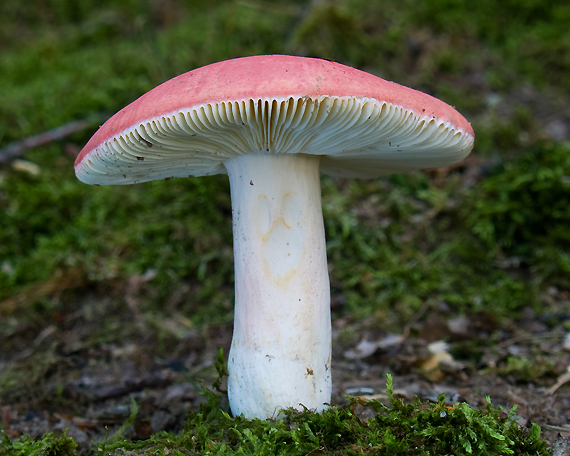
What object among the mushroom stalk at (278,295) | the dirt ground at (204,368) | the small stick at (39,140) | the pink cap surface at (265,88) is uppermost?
the small stick at (39,140)

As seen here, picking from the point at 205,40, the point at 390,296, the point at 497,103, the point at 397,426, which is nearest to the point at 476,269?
the point at 390,296

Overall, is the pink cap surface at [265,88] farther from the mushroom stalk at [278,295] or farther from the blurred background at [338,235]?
the blurred background at [338,235]

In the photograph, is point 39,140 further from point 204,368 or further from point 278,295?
point 278,295

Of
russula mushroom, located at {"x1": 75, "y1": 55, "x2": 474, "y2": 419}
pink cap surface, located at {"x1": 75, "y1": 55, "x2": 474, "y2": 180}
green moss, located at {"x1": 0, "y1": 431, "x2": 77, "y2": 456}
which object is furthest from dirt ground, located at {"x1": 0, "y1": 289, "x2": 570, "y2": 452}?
pink cap surface, located at {"x1": 75, "y1": 55, "x2": 474, "y2": 180}

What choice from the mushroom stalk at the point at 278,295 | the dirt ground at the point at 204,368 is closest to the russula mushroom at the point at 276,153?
the mushroom stalk at the point at 278,295

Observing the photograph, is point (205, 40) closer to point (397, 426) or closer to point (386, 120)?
point (386, 120)

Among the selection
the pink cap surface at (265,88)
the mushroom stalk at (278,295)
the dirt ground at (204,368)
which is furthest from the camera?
the dirt ground at (204,368)

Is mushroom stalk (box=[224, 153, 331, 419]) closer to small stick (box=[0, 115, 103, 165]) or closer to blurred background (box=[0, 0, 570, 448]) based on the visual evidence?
blurred background (box=[0, 0, 570, 448])
